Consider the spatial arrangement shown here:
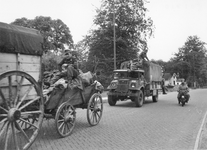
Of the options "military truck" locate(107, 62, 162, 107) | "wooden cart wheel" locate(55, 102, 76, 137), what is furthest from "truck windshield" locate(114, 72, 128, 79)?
"wooden cart wheel" locate(55, 102, 76, 137)

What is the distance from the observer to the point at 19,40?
15.6ft

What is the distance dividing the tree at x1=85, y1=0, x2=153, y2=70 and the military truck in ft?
46.4

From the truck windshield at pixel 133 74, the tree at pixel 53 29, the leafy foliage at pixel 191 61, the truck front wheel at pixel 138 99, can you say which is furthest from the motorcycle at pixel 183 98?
the leafy foliage at pixel 191 61

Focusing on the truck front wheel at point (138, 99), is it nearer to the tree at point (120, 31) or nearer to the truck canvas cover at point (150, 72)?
the truck canvas cover at point (150, 72)

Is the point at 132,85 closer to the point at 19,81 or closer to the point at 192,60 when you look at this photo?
the point at 19,81

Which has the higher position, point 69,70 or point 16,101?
point 69,70

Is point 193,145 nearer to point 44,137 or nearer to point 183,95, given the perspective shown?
point 44,137

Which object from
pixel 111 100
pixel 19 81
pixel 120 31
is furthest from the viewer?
pixel 120 31

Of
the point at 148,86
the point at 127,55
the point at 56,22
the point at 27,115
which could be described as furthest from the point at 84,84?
the point at 56,22

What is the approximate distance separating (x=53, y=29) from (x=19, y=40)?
123 ft

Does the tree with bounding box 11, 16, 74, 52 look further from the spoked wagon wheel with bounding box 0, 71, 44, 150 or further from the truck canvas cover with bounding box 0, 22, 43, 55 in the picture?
the spoked wagon wheel with bounding box 0, 71, 44, 150

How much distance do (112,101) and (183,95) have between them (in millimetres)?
4574

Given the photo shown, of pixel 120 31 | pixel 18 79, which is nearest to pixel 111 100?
pixel 18 79

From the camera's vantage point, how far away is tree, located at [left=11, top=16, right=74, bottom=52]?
39222 millimetres
